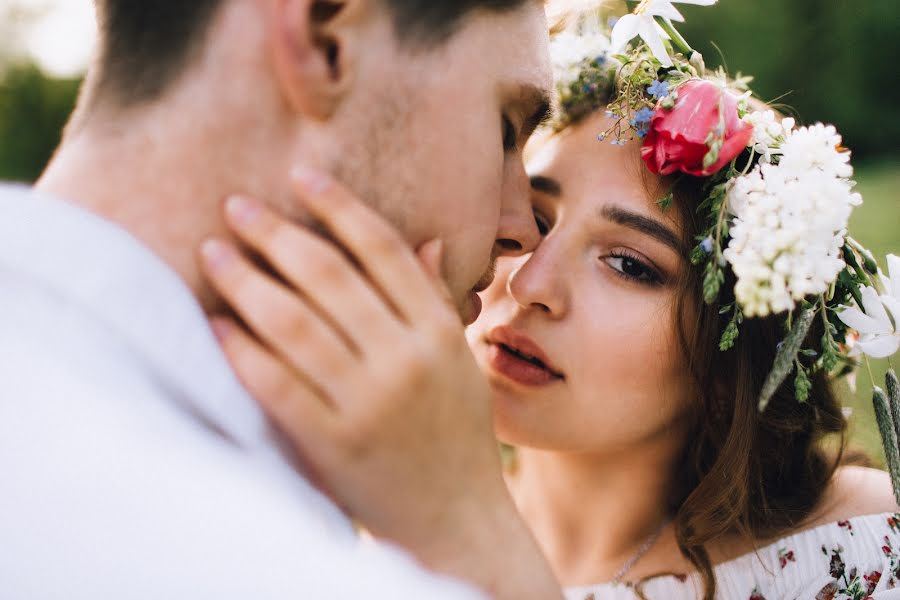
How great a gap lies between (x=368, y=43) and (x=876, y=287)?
6.13 ft

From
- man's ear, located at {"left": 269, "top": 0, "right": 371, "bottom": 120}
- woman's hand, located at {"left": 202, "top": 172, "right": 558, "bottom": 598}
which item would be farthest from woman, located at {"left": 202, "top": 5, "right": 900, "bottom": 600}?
man's ear, located at {"left": 269, "top": 0, "right": 371, "bottom": 120}

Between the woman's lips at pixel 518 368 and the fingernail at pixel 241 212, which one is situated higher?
the fingernail at pixel 241 212

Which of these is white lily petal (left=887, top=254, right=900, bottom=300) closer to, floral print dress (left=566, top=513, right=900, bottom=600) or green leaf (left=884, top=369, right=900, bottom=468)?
green leaf (left=884, top=369, right=900, bottom=468)

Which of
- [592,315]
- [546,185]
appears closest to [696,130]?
[546,185]

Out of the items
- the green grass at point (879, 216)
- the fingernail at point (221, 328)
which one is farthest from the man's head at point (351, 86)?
the green grass at point (879, 216)

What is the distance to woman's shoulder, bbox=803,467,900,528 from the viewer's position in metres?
2.75

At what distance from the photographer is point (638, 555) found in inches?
114

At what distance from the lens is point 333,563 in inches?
46.1

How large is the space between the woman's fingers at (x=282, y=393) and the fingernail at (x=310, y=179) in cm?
30

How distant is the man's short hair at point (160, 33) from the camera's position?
55.8 inches

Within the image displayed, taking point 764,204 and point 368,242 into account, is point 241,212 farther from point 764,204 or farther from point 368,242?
point 764,204

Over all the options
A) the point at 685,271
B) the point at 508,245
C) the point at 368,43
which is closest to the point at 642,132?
the point at 685,271

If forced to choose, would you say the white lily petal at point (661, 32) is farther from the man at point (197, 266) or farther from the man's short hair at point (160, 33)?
the man's short hair at point (160, 33)

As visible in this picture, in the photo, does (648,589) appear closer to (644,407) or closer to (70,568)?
(644,407)
